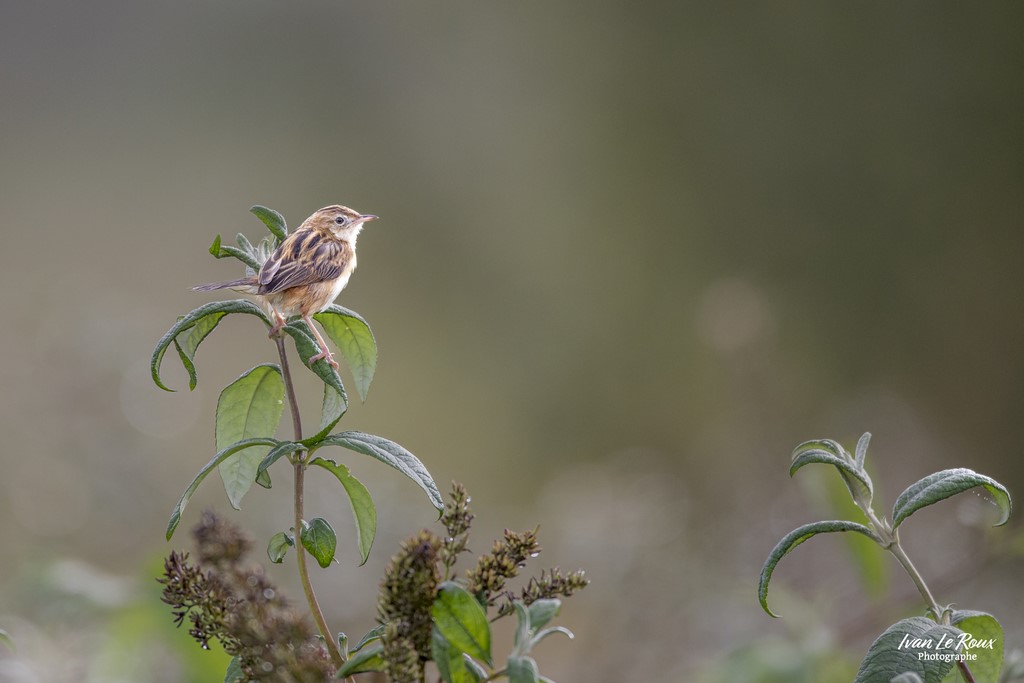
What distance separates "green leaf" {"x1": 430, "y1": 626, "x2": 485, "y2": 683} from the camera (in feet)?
1.20

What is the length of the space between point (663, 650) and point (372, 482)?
694 mm

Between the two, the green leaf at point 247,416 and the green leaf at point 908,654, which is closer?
the green leaf at point 908,654

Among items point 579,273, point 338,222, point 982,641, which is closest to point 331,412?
point 982,641

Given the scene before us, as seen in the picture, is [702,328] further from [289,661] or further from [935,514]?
[289,661]

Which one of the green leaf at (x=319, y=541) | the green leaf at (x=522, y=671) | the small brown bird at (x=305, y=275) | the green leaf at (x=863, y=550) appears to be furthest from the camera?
the green leaf at (x=863, y=550)

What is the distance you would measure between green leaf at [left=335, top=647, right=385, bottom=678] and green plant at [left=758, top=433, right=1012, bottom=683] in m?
0.15

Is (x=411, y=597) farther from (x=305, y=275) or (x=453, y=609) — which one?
(x=305, y=275)

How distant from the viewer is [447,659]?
0.37 meters

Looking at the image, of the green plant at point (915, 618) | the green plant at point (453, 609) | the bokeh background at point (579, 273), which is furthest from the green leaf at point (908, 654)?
the bokeh background at point (579, 273)

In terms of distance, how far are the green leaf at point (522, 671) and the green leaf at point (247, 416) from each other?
20cm

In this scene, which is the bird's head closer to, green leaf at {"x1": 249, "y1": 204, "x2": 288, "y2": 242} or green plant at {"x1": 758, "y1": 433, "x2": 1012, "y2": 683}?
green leaf at {"x1": 249, "y1": 204, "x2": 288, "y2": 242}

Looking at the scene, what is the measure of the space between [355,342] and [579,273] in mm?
3931

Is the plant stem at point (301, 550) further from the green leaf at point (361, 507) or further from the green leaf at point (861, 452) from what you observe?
the green leaf at point (861, 452)

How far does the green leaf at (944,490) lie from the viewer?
1.33ft
